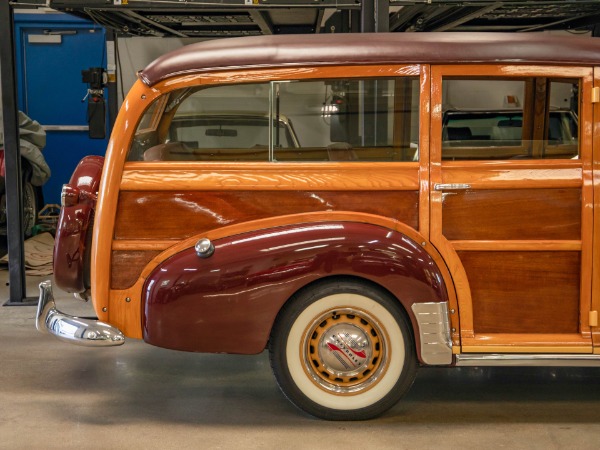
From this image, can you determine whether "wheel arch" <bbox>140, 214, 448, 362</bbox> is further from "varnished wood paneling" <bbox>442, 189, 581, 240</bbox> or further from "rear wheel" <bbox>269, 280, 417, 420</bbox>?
"varnished wood paneling" <bbox>442, 189, 581, 240</bbox>

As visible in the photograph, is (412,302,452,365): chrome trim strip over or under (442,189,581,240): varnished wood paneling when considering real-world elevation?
under

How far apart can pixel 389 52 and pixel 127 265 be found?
1.67m

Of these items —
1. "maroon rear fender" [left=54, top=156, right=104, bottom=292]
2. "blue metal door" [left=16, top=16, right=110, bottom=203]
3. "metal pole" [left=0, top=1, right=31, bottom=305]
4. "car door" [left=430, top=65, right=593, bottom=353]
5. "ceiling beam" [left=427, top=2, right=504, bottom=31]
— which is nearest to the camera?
"car door" [left=430, top=65, right=593, bottom=353]

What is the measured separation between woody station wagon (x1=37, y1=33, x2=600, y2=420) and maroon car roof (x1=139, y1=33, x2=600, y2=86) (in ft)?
0.03

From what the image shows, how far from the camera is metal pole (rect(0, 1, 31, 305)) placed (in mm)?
6586

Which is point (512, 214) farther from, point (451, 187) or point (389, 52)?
point (389, 52)

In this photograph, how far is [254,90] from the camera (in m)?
4.16

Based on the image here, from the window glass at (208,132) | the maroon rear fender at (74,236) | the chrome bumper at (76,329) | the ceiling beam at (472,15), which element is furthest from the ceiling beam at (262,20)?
the chrome bumper at (76,329)

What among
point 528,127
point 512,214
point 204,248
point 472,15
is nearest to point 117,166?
point 204,248

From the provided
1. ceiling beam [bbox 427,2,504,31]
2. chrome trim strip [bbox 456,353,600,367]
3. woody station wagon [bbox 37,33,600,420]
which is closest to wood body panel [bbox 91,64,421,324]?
woody station wagon [bbox 37,33,600,420]

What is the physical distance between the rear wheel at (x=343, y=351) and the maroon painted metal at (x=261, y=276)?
3.2 inches

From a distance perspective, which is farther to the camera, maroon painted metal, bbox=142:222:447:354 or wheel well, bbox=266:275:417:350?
wheel well, bbox=266:275:417:350

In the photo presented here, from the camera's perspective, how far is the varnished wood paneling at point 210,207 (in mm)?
4098

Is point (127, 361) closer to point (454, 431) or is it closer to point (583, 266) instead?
point (454, 431)
